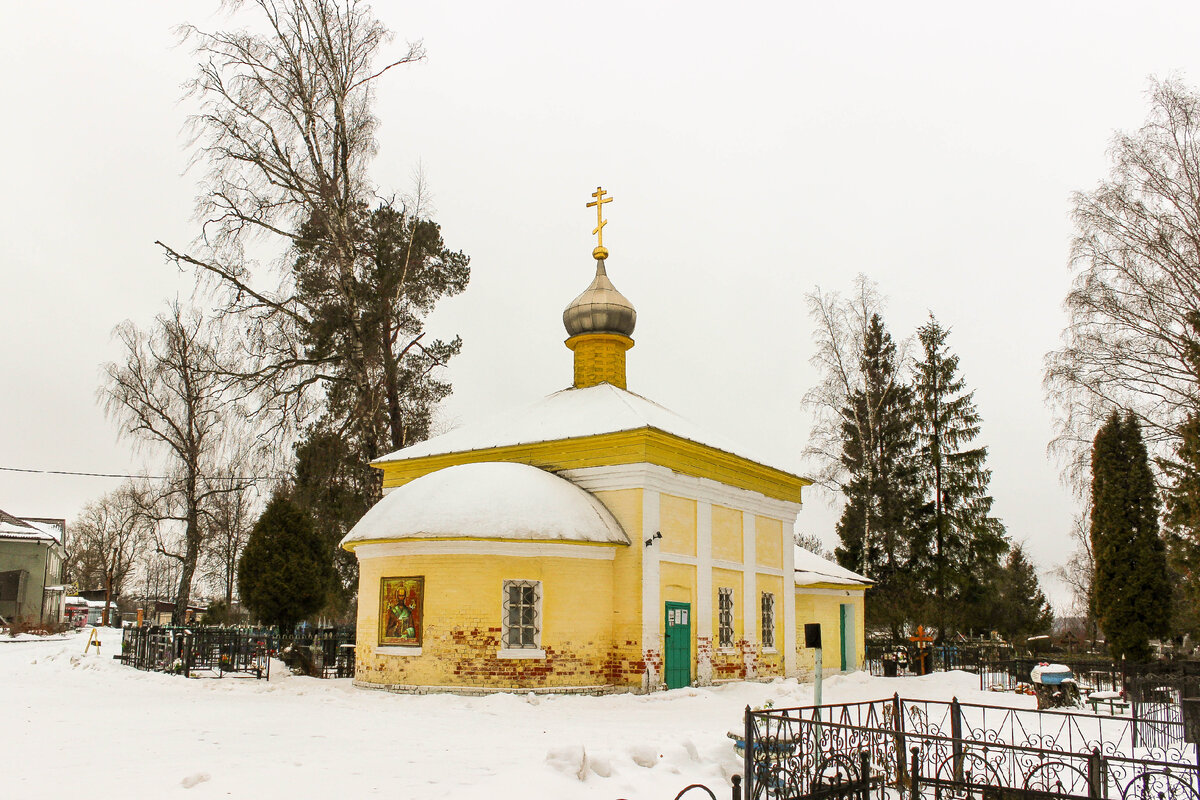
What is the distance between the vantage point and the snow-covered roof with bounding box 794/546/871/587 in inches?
932

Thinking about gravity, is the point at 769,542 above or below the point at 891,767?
above

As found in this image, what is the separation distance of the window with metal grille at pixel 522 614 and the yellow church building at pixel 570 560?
0.08ft

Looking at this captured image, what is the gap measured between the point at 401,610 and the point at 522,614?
7.19 ft

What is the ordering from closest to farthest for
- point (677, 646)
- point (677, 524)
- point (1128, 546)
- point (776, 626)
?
point (677, 646) < point (677, 524) < point (776, 626) < point (1128, 546)

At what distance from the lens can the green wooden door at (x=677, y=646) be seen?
56.6 ft

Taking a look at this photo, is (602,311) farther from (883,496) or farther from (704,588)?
(883,496)

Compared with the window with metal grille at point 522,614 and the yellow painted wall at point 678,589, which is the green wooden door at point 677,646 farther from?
the window with metal grille at point 522,614

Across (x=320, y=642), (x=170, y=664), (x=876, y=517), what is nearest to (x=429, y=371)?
(x=320, y=642)

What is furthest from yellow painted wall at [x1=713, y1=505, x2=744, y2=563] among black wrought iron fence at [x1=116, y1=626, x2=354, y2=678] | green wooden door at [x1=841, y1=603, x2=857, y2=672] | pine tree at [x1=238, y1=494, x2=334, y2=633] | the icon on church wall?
pine tree at [x1=238, y1=494, x2=334, y2=633]

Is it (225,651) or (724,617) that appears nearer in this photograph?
(225,651)

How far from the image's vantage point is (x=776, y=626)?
21.3 metres

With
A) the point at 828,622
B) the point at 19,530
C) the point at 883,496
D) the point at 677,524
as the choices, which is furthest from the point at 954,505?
the point at 19,530

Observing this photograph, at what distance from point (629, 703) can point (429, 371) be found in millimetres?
14043

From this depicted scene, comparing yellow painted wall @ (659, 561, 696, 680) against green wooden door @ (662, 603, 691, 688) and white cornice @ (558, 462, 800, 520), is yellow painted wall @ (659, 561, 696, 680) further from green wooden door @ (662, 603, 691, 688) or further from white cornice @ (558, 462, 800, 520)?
white cornice @ (558, 462, 800, 520)
